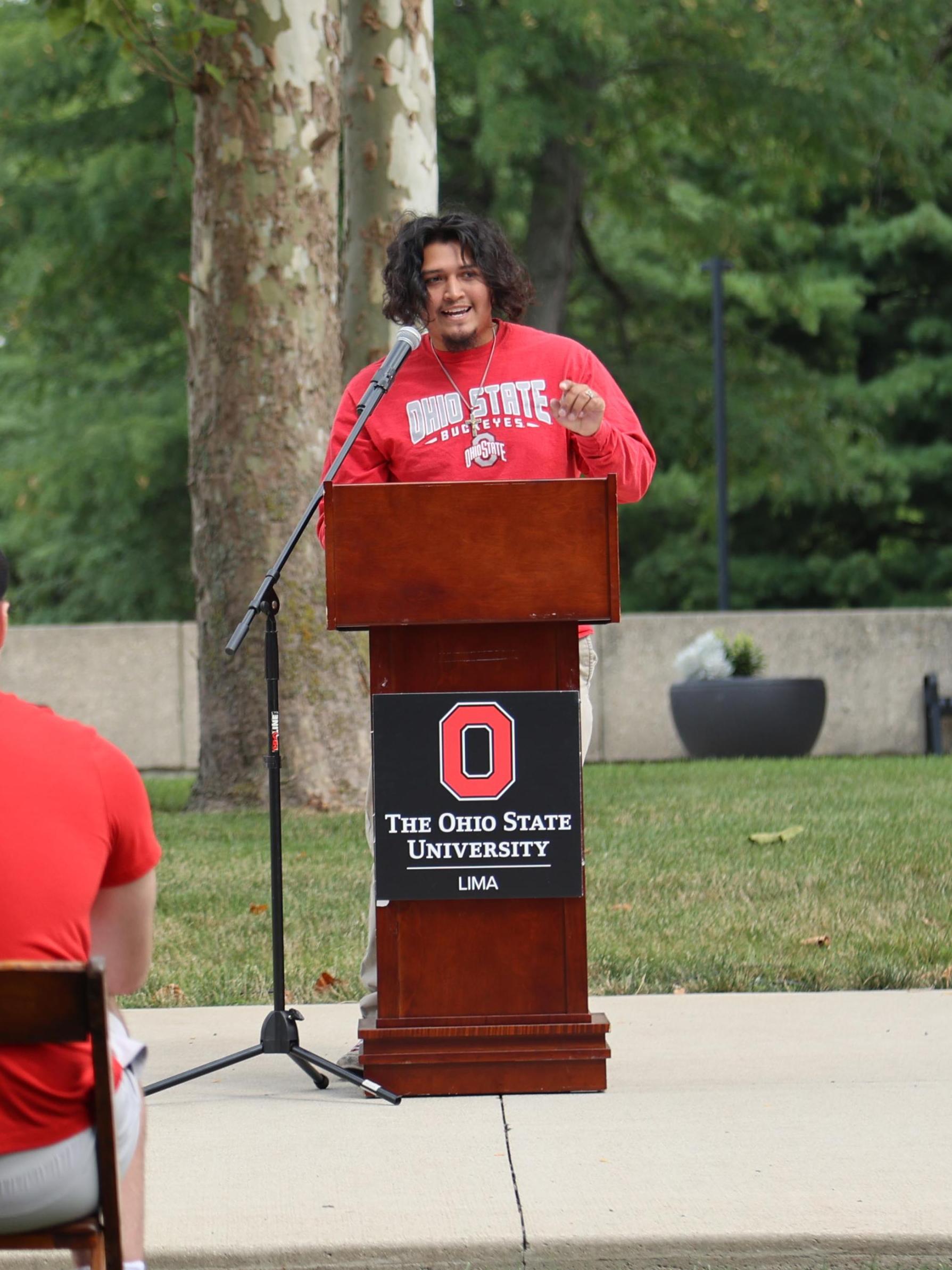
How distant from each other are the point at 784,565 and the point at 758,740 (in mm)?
15404

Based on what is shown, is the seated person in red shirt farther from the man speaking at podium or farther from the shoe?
the shoe

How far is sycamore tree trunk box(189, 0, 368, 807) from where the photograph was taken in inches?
424

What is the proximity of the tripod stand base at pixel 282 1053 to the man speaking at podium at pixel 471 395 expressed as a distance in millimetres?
177

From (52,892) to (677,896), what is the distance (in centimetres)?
556

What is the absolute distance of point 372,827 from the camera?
15.5ft

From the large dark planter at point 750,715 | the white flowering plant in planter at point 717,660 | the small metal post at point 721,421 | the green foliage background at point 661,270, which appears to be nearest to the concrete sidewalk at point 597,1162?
the large dark planter at point 750,715

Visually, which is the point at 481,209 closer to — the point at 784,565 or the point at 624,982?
the point at 784,565

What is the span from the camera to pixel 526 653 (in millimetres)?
4637

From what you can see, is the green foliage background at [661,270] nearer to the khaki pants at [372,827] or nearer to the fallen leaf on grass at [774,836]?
the fallen leaf on grass at [774,836]

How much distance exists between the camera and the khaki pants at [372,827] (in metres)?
4.70

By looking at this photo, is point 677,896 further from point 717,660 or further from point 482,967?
point 717,660

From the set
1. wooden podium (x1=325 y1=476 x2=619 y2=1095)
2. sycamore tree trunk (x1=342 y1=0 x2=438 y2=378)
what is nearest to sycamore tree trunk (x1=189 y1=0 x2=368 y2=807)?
sycamore tree trunk (x1=342 y1=0 x2=438 y2=378)

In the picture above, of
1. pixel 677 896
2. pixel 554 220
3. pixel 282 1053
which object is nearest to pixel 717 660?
pixel 677 896

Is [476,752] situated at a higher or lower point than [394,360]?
lower
